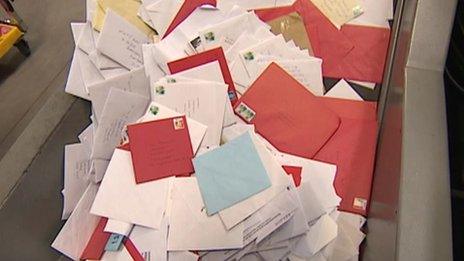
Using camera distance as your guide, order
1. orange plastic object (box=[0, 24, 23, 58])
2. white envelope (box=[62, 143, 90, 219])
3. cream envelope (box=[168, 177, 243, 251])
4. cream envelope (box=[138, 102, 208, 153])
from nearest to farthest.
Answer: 1. cream envelope (box=[168, 177, 243, 251])
2. cream envelope (box=[138, 102, 208, 153])
3. white envelope (box=[62, 143, 90, 219])
4. orange plastic object (box=[0, 24, 23, 58])

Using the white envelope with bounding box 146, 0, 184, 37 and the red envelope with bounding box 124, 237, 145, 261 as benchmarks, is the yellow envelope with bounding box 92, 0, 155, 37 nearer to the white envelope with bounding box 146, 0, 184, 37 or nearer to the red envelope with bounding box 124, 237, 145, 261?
the white envelope with bounding box 146, 0, 184, 37

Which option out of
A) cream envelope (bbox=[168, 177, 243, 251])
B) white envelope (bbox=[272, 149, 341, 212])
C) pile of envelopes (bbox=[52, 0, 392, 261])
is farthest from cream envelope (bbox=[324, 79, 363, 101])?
cream envelope (bbox=[168, 177, 243, 251])

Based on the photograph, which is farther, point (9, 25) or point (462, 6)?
point (9, 25)

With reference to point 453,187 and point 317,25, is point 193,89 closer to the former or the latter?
point 317,25

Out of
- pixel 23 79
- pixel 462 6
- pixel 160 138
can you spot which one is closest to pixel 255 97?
pixel 160 138

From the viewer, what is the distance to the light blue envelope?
923mm

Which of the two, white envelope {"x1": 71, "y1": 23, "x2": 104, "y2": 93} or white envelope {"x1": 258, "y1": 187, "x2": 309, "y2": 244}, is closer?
white envelope {"x1": 258, "y1": 187, "x2": 309, "y2": 244}

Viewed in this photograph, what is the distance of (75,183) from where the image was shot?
3.70 ft

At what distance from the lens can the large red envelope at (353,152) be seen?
104 centimetres

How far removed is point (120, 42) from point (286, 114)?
548mm

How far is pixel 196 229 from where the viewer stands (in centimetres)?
91

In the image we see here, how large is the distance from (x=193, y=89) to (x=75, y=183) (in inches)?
16.0

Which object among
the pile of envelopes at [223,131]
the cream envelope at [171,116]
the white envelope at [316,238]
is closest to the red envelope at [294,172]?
the pile of envelopes at [223,131]

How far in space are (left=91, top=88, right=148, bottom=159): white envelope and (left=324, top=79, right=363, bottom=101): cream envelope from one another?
532 millimetres
